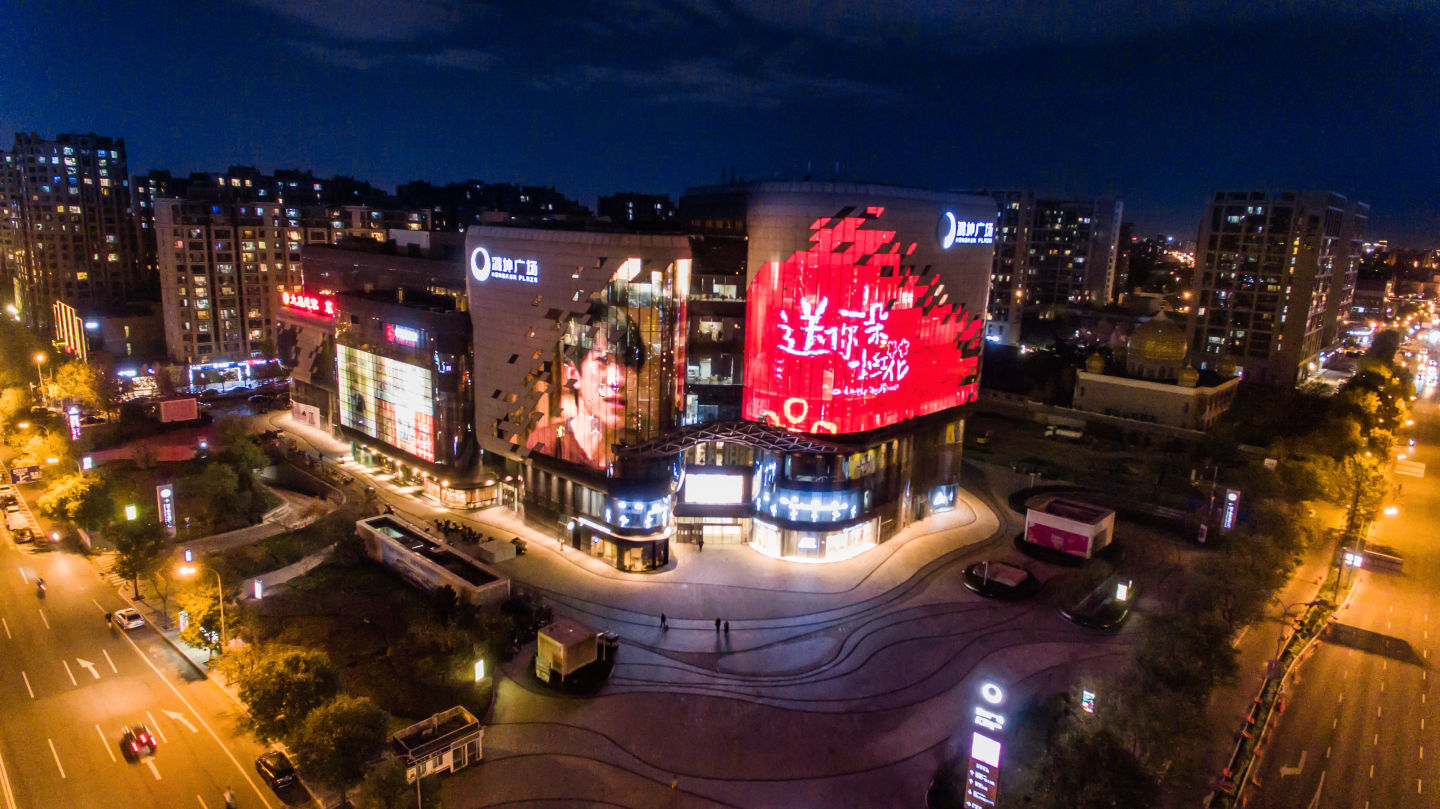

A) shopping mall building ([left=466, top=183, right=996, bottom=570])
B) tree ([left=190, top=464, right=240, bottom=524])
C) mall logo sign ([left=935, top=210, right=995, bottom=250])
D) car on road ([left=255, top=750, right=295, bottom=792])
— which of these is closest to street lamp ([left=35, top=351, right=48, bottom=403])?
tree ([left=190, top=464, right=240, bottom=524])

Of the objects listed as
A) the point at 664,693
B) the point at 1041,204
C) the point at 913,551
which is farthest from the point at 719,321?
the point at 1041,204

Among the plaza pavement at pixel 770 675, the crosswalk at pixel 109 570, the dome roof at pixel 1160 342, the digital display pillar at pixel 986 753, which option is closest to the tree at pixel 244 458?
the crosswalk at pixel 109 570

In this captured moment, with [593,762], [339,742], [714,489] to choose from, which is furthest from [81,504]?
[593,762]

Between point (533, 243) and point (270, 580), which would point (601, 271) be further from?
point (270, 580)

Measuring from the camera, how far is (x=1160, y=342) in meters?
83.0

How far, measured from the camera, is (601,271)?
161 feet

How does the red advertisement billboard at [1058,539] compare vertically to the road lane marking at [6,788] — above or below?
above

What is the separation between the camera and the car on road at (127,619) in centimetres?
4106

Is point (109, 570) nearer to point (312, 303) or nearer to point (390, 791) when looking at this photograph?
point (390, 791)

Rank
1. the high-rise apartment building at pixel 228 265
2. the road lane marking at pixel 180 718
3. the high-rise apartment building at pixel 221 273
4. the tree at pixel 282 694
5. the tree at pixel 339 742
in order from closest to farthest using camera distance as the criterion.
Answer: the tree at pixel 339 742 < the tree at pixel 282 694 < the road lane marking at pixel 180 718 < the high-rise apartment building at pixel 221 273 < the high-rise apartment building at pixel 228 265

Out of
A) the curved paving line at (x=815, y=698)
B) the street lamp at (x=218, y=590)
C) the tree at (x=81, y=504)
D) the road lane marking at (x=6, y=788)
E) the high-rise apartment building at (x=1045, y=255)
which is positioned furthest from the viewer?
the high-rise apartment building at (x=1045, y=255)

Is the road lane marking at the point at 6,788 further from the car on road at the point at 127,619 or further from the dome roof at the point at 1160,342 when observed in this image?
the dome roof at the point at 1160,342

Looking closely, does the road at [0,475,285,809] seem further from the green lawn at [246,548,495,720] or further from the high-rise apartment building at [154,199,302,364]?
the high-rise apartment building at [154,199,302,364]

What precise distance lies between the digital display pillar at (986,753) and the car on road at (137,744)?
31.7 meters
